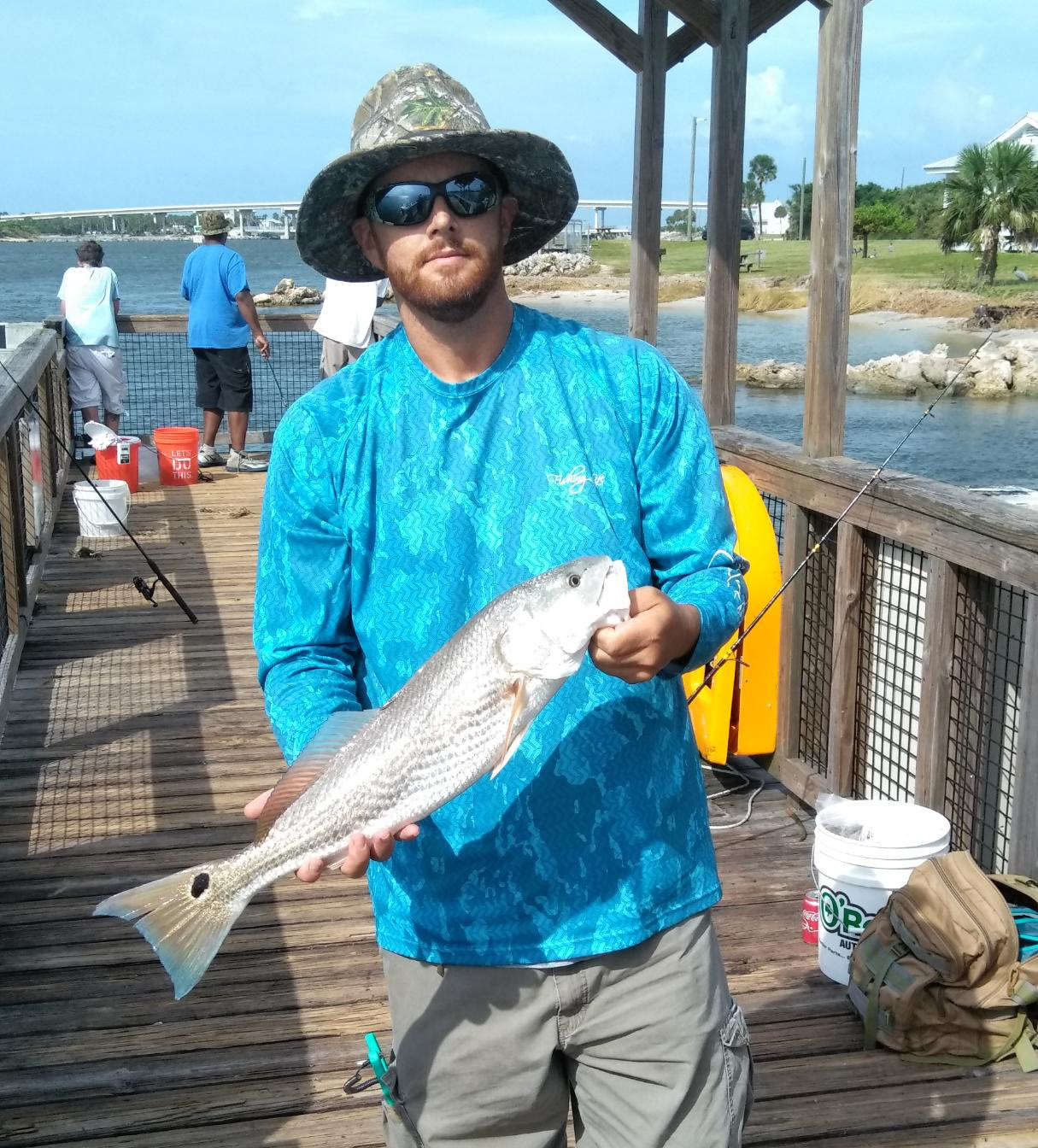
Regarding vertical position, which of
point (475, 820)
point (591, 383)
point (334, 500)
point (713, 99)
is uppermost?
point (713, 99)

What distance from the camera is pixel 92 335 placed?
11.5 metres

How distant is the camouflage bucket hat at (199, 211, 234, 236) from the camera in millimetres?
11008

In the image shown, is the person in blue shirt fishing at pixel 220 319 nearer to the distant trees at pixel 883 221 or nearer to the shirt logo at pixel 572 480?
the shirt logo at pixel 572 480

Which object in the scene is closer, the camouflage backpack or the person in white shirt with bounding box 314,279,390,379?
the camouflage backpack

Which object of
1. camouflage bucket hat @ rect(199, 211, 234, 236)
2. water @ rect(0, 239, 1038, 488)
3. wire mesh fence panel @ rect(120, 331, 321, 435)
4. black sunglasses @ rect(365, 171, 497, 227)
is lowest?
water @ rect(0, 239, 1038, 488)

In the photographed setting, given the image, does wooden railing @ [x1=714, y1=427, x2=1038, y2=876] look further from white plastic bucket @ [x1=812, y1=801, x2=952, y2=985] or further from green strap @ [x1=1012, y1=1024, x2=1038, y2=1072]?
green strap @ [x1=1012, y1=1024, x2=1038, y2=1072]

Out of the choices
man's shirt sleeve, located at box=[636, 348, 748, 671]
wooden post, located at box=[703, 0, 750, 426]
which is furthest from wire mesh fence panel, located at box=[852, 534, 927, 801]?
man's shirt sleeve, located at box=[636, 348, 748, 671]

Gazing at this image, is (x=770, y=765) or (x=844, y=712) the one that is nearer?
(x=844, y=712)

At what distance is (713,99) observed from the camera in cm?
550

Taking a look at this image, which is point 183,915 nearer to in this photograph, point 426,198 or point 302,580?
point 302,580

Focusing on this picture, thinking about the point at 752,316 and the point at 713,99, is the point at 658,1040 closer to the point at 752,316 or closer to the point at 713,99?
the point at 713,99

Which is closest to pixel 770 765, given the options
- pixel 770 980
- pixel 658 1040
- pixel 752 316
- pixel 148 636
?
pixel 770 980

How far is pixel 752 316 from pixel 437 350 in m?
63.4

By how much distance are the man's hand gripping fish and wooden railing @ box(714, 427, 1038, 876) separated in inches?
86.2
